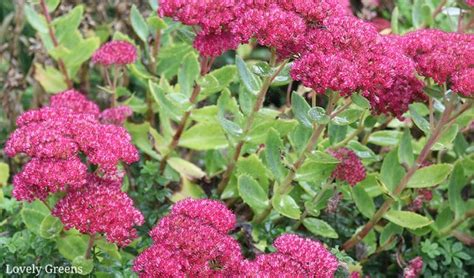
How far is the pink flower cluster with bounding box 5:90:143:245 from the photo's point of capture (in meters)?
1.70

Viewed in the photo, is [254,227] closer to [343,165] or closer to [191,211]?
[343,165]

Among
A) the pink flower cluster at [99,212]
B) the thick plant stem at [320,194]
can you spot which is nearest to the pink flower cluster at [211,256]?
the pink flower cluster at [99,212]

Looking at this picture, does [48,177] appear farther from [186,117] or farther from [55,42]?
[55,42]

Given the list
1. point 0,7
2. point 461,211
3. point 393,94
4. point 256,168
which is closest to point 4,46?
point 0,7

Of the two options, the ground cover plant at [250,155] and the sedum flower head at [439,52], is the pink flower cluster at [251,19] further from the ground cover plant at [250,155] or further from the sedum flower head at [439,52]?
the sedum flower head at [439,52]

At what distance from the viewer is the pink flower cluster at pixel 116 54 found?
2.35 metres

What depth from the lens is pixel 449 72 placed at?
1.86 metres

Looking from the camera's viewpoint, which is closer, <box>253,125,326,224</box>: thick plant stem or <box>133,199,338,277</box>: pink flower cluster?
<box>133,199,338,277</box>: pink flower cluster

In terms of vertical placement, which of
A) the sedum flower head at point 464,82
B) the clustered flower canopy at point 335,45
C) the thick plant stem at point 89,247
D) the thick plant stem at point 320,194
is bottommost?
the thick plant stem at point 320,194

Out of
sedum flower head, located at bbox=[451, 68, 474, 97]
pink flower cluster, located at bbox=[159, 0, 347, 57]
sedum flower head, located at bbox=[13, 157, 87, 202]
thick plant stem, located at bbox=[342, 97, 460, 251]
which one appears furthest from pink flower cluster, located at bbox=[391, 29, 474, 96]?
sedum flower head, located at bbox=[13, 157, 87, 202]

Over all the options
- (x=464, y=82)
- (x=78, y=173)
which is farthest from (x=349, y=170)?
(x=78, y=173)

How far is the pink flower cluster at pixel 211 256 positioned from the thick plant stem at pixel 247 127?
47 cm

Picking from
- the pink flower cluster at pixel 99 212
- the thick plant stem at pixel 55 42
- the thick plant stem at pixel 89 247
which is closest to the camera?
the pink flower cluster at pixel 99 212

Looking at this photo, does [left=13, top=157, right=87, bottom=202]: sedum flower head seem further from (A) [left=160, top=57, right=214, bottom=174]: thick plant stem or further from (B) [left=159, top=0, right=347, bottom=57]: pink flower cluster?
(A) [left=160, top=57, right=214, bottom=174]: thick plant stem
